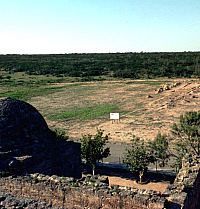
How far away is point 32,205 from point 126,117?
95.8 ft

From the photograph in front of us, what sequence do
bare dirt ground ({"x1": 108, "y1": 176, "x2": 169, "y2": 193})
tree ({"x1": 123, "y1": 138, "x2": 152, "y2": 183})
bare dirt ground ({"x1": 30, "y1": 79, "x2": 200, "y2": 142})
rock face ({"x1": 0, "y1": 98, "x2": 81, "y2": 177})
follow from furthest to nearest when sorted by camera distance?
bare dirt ground ({"x1": 30, "y1": 79, "x2": 200, "y2": 142}) < tree ({"x1": 123, "y1": 138, "x2": 152, "y2": 183}) < bare dirt ground ({"x1": 108, "y1": 176, "x2": 169, "y2": 193}) < rock face ({"x1": 0, "y1": 98, "x2": 81, "y2": 177})

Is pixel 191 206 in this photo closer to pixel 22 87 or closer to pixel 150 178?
pixel 150 178

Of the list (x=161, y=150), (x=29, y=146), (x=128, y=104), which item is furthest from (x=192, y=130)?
(x=128, y=104)

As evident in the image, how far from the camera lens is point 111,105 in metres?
48.7

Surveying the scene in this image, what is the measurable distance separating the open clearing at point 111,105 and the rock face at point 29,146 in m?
13.4

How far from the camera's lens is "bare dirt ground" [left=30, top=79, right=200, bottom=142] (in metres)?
33.8

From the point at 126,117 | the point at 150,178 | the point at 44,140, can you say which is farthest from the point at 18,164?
the point at 126,117

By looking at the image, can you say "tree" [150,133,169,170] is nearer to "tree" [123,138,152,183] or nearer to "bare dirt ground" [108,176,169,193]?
"tree" [123,138,152,183]

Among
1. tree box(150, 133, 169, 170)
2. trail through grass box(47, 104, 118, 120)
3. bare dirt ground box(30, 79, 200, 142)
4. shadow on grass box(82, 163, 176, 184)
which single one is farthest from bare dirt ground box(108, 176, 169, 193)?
trail through grass box(47, 104, 118, 120)

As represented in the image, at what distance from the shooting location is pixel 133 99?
174 ft

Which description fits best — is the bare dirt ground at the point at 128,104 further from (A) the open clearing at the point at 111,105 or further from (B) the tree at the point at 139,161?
(B) the tree at the point at 139,161

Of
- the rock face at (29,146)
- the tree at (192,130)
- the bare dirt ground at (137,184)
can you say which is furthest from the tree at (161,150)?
the rock face at (29,146)

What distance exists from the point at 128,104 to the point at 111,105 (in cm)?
308

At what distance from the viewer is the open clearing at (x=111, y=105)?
114 feet
